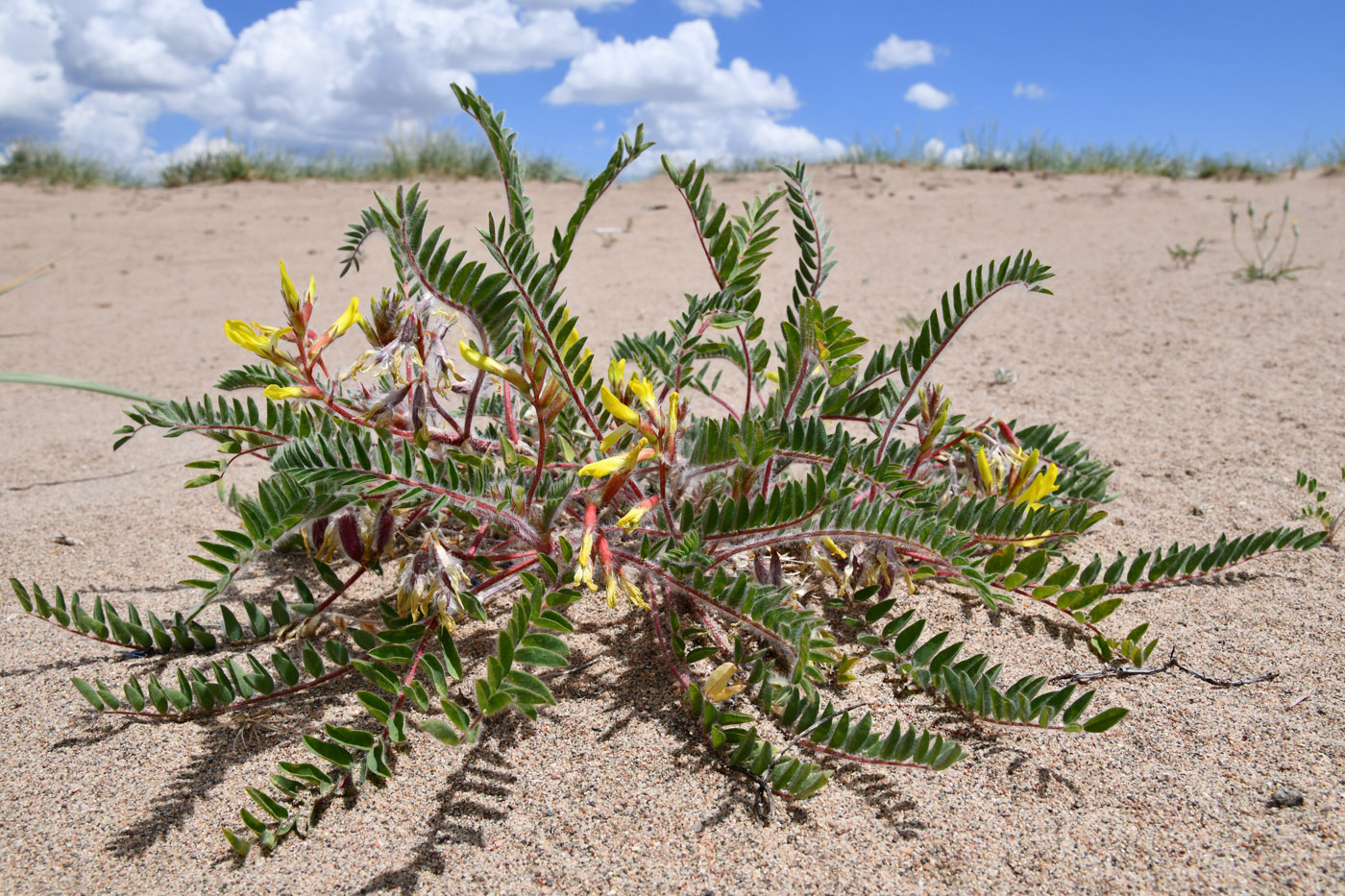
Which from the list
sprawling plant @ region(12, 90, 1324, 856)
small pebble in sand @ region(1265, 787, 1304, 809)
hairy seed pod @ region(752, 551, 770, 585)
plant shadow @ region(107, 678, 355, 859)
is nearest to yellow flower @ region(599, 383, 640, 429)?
sprawling plant @ region(12, 90, 1324, 856)

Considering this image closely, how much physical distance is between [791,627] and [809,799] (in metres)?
0.22

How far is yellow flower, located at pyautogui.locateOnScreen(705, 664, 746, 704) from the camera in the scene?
1.15 metres

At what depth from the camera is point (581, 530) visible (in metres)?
1.24

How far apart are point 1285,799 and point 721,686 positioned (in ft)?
2.30

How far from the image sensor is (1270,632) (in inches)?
54.7

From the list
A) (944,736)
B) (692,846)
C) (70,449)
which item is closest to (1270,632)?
(944,736)

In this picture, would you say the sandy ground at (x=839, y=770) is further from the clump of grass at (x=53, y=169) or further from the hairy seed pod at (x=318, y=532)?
the clump of grass at (x=53, y=169)

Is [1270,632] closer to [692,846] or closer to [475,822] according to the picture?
[692,846]

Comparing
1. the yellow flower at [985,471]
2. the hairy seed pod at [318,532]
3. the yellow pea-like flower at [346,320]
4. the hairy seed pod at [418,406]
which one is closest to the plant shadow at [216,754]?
the hairy seed pod at [318,532]

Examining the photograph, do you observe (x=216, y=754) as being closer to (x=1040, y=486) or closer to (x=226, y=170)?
A: (x=1040, y=486)

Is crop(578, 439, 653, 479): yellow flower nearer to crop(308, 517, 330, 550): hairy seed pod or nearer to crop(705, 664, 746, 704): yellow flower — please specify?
crop(705, 664, 746, 704): yellow flower

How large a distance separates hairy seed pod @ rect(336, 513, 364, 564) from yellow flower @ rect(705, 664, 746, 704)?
0.56m

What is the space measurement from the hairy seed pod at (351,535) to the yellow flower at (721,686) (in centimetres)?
56

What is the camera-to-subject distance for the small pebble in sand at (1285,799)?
3.36 feet
